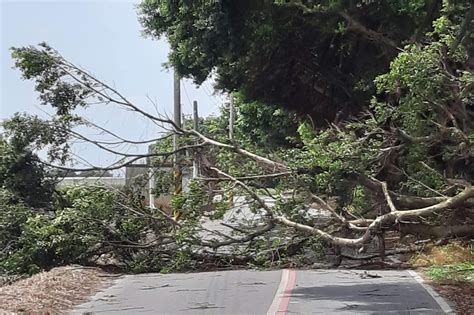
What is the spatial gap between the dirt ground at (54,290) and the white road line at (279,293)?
10.7 feet

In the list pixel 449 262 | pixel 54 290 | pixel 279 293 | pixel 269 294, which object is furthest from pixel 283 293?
pixel 449 262

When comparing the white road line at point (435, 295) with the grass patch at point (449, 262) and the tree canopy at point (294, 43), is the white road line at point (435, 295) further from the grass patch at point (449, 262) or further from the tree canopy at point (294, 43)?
the tree canopy at point (294, 43)

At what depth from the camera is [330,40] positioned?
834 inches

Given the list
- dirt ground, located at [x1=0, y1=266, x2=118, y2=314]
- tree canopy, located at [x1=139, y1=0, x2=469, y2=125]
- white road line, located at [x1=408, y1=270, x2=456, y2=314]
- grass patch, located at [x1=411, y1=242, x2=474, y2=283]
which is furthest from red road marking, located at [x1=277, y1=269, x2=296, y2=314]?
tree canopy, located at [x1=139, y1=0, x2=469, y2=125]

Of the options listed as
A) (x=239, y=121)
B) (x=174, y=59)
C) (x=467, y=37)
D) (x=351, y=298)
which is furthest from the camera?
(x=239, y=121)

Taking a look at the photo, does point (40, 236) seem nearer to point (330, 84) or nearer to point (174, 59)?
point (174, 59)

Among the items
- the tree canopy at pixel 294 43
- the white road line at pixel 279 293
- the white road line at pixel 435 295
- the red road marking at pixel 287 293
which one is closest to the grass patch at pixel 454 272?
the white road line at pixel 435 295

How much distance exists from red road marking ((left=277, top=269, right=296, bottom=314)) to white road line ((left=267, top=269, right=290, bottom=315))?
5 centimetres

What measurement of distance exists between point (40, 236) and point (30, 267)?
2.39ft

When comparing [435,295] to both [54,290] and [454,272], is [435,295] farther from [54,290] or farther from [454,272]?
[54,290]

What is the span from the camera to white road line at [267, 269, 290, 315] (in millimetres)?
11305

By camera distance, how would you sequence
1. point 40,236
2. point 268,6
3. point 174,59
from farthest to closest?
1. point 174,59
2. point 268,6
3. point 40,236

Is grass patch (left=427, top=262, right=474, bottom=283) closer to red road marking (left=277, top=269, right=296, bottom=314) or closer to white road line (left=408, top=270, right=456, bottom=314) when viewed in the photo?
white road line (left=408, top=270, right=456, bottom=314)

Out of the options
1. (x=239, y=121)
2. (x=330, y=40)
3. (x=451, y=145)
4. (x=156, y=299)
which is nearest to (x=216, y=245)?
(x=156, y=299)
